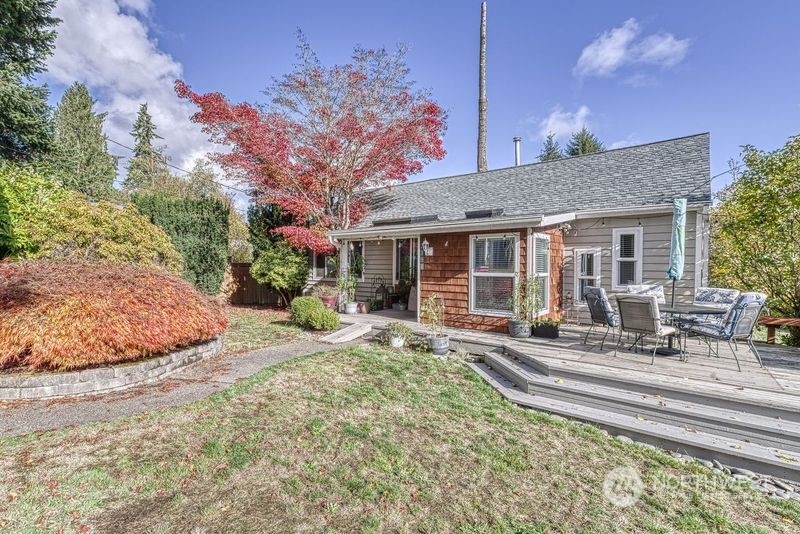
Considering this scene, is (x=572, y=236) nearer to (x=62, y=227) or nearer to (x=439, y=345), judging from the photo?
(x=439, y=345)

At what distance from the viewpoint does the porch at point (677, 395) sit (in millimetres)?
3479

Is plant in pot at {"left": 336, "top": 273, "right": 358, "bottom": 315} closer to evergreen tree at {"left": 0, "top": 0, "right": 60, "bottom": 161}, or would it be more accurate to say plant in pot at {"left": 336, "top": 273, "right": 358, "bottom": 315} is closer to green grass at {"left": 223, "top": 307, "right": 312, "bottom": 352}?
green grass at {"left": 223, "top": 307, "right": 312, "bottom": 352}

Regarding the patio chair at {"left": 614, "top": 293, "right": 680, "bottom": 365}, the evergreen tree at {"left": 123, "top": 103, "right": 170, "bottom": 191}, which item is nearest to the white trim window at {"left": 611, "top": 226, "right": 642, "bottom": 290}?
the patio chair at {"left": 614, "top": 293, "right": 680, "bottom": 365}

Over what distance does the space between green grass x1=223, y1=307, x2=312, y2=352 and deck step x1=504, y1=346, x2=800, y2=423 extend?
546 cm

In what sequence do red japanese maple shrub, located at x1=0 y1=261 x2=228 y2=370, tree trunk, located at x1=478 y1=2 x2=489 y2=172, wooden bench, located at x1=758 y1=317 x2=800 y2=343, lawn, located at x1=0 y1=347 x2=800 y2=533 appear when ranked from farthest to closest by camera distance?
1. tree trunk, located at x1=478 y1=2 x2=489 y2=172
2. wooden bench, located at x1=758 y1=317 x2=800 y2=343
3. red japanese maple shrub, located at x1=0 y1=261 x2=228 y2=370
4. lawn, located at x1=0 y1=347 x2=800 y2=533

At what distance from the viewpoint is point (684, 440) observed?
11.8ft

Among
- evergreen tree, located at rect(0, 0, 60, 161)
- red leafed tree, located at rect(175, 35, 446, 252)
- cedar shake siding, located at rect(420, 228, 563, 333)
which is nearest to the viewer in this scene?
cedar shake siding, located at rect(420, 228, 563, 333)

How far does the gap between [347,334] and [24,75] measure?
15.0 meters

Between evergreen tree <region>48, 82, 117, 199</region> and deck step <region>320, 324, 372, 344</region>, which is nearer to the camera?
deck step <region>320, 324, 372, 344</region>

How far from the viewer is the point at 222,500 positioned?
105 inches

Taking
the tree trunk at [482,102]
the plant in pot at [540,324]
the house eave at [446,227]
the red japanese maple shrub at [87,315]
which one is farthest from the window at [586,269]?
the tree trunk at [482,102]

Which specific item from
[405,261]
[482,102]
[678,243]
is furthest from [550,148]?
[678,243]

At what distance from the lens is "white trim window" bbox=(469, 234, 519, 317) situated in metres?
7.48

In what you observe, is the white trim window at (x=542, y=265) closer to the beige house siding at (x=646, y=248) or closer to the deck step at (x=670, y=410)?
the beige house siding at (x=646, y=248)
